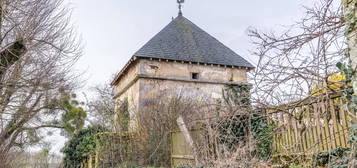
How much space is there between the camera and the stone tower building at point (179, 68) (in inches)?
506

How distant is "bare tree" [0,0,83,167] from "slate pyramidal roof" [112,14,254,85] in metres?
5.83

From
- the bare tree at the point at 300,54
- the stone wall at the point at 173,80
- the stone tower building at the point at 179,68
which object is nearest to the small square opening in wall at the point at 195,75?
the stone tower building at the point at 179,68

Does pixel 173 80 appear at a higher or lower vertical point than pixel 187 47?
lower

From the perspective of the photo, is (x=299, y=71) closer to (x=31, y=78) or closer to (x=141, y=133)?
(x=31, y=78)

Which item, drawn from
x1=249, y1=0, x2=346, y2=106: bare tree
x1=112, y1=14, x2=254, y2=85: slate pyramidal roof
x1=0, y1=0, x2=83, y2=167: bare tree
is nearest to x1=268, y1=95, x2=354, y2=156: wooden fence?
x1=249, y1=0, x2=346, y2=106: bare tree

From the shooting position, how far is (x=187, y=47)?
588 inches

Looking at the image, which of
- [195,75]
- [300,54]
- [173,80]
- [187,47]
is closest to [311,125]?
[300,54]

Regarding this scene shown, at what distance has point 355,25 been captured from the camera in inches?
86.0

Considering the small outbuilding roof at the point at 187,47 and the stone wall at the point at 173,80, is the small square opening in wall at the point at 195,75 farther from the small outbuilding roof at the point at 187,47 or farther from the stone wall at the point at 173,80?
the small outbuilding roof at the point at 187,47

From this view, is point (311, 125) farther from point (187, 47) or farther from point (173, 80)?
point (187, 47)

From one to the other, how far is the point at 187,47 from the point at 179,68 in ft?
6.32

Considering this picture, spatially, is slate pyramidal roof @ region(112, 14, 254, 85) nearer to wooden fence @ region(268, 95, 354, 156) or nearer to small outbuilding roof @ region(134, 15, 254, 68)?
small outbuilding roof @ region(134, 15, 254, 68)

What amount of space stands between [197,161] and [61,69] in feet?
14.6

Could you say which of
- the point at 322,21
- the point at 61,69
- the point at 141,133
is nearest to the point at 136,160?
the point at 141,133
